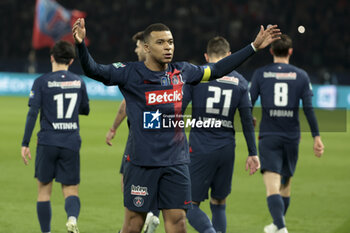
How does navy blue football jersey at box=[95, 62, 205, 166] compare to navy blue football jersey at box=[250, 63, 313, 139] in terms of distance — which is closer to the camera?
navy blue football jersey at box=[95, 62, 205, 166]

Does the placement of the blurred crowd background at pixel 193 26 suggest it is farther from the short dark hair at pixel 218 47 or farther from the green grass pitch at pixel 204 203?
the short dark hair at pixel 218 47

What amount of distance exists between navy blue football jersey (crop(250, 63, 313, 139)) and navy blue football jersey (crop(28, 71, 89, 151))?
6.45ft

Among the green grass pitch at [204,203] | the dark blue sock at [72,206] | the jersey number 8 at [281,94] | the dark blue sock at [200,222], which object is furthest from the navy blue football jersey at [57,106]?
the jersey number 8 at [281,94]

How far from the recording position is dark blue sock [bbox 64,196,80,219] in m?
6.26

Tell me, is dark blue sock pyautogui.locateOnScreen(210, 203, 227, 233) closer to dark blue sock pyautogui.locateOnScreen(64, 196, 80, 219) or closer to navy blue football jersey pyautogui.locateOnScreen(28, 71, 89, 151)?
dark blue sock pyautogui.locateOnScreen(64, 196, 80, 219)

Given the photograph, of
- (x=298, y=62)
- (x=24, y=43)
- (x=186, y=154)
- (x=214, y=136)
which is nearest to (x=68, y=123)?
(x=214, y=136)

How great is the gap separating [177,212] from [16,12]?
28.6 m

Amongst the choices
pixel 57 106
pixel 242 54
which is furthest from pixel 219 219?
pixel 242 54

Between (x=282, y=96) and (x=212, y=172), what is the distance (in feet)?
4.53

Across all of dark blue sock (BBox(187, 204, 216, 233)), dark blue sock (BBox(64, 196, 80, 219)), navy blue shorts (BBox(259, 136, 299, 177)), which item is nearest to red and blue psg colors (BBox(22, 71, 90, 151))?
dark blue sock (BBox(64, 196, 80, 219))

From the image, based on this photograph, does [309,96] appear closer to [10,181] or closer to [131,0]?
[10,181]

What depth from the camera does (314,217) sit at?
7543mm

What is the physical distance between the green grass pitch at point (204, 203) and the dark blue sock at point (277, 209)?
0.46 metres

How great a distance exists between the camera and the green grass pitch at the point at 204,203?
7.10 m
